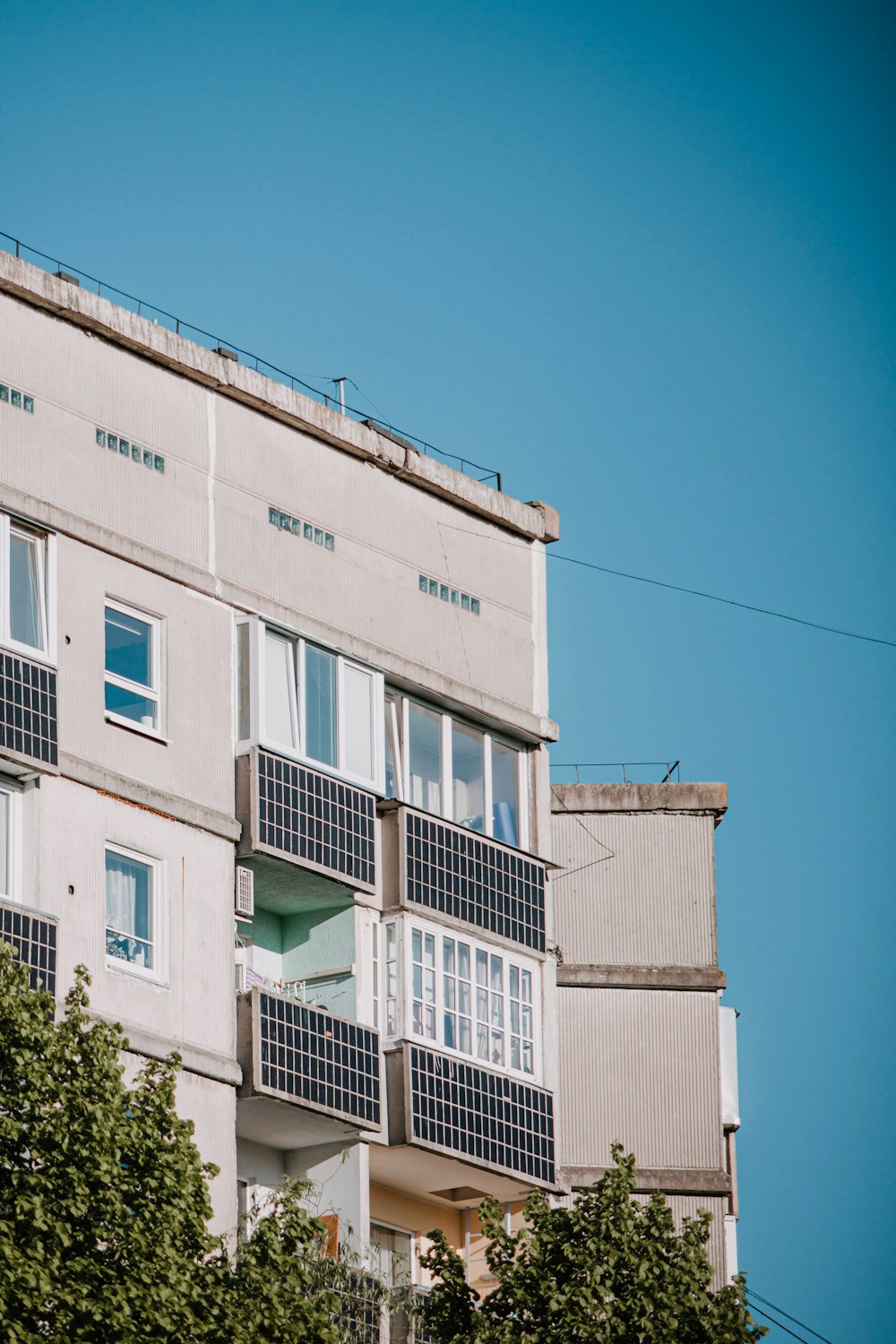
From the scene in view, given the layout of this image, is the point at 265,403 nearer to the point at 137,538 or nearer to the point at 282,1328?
the point at 137,538

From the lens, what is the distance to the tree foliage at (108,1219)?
94.4 feet

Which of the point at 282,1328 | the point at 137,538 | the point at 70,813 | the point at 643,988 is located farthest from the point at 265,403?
the point at 282,1328

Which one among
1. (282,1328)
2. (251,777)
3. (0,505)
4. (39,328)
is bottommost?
(282,1328)

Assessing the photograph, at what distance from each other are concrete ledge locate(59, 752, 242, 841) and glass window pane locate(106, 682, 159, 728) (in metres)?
0.96

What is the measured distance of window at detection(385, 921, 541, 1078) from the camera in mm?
41844

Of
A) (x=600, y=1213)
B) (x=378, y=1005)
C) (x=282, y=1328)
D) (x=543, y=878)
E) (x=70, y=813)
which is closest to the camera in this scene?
(x=282, y=1328)

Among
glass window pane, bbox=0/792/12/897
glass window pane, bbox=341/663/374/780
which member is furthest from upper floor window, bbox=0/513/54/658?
glass window pane, bbox=341/663/374/780

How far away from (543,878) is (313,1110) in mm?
6256

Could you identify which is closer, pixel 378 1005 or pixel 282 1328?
pixel 282 1328

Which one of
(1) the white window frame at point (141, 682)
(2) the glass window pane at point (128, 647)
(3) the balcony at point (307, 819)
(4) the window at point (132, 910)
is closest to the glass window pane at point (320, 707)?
(3) the balcony at point (307, 819)

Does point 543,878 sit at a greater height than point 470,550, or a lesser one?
lesser

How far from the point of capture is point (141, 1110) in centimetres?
3088

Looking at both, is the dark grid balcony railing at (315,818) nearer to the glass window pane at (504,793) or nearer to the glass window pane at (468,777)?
the glass window pane at (468,777)

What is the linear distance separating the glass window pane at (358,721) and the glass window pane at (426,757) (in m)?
1.23
